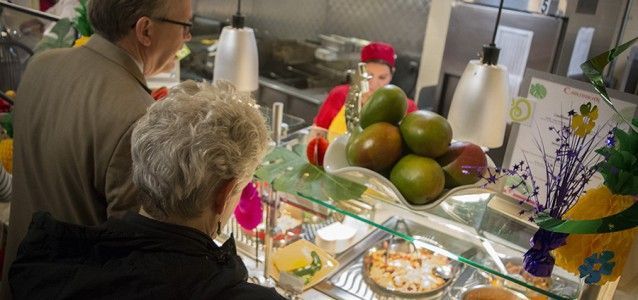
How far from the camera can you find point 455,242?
1205 mm

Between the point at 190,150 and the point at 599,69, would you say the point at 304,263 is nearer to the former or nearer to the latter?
the point at 190,150

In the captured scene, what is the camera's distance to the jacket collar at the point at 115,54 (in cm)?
135

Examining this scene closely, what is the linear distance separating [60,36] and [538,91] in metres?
1.91

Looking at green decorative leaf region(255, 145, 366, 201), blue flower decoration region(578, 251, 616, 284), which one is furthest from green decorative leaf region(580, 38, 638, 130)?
green decorative leaf region(255, 145, 366, 201)

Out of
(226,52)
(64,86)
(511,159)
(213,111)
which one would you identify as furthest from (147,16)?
(511,159)

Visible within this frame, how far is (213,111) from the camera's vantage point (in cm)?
95

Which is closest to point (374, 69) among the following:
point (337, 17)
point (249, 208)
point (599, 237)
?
point (337, 17)

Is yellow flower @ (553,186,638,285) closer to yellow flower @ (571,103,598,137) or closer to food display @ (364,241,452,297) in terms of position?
yellow flower @ (571,103,598,137)

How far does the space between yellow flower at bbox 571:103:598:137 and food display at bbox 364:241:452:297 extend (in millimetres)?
Result: 749

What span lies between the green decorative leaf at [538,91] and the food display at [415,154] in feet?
0.72

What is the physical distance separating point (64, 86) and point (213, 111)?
0.61 meters

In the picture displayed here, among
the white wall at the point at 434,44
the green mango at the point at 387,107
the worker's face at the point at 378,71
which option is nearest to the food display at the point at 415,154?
the green mango at the point at 387,107

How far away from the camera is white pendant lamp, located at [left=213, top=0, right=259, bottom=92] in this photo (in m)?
1.74

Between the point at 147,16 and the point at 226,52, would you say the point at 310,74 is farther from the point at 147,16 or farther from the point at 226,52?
the point at 147,16
